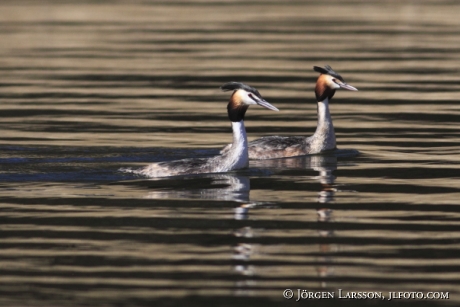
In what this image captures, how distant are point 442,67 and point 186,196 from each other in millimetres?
16622

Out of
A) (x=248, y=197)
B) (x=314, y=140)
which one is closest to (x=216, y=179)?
(x=248, y=197)

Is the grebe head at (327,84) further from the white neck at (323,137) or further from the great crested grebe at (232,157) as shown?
the great crested grebe at (232,157)

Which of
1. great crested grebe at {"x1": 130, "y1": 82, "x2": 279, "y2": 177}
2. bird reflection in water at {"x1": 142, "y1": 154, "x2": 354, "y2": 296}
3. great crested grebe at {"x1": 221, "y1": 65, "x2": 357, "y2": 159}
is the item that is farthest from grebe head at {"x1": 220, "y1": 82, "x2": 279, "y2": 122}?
great crested grebe at {"x1": 221, "y1": 65, "x2": 357, "y2": 159}

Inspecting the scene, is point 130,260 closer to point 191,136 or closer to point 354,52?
point 191,136

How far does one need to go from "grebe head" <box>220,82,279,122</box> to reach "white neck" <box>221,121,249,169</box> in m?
0.12

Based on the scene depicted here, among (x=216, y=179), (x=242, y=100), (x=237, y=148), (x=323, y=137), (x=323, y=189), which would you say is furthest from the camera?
(x=323, y=137)

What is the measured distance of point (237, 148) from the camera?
55.6 ft

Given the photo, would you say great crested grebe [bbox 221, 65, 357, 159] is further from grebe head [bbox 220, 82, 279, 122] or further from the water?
grebe head [bbox 220, 82, 279, 122]

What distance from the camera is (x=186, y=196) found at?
598 inches

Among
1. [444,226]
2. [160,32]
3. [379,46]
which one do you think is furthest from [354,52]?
[444,226]

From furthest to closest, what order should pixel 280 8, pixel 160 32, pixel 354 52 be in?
1. pixel 280 8
2. pixel 160 32
3. pixel 354 52

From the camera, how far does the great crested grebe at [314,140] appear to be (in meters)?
19.0

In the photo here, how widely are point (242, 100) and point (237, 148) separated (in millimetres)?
699

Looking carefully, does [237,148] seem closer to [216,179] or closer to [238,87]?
[216,179]
